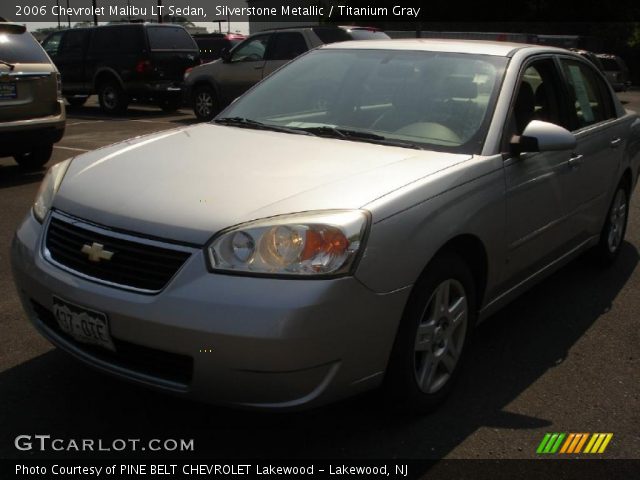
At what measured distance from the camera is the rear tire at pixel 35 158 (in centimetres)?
862

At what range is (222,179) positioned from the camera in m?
3.05

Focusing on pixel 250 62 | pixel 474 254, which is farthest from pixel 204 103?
pixel 474 254

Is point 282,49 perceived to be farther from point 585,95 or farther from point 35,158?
point 585,95

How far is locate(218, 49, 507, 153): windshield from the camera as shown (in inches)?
143

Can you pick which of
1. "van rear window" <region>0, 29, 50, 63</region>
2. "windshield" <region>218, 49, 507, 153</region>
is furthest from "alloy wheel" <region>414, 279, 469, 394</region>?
"van rear window" <region>0, 29, 50, 63</region>

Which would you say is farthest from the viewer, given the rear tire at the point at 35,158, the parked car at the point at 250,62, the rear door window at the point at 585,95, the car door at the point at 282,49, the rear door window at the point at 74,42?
the rear door window at the point at 74,42

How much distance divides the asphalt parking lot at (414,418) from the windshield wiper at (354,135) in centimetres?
116

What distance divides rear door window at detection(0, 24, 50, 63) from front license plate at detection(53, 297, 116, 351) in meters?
5.63

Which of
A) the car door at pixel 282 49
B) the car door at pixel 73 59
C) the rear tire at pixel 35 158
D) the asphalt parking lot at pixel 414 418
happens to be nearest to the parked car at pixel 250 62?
the car door at pixel 282 49

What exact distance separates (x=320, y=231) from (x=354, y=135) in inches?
46.9

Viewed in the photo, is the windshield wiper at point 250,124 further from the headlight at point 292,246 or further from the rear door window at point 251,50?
the rear door window at point 251,50

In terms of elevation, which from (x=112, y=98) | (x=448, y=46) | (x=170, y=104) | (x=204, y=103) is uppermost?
(x=448, y=46)

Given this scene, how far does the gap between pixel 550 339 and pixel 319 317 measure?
80.7 inches

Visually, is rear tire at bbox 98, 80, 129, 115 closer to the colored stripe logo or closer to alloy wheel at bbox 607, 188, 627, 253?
alloy wheel at bbox 607, 188, 627, 253
